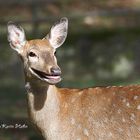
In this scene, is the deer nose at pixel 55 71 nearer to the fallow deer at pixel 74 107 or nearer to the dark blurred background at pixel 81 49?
the fallow deer at pixel 74 107

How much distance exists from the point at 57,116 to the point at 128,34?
9691 millimetres

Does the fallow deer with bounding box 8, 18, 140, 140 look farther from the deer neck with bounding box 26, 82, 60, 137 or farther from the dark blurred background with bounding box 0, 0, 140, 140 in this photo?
the dark blurred background with bounding box 0, 0, 140, 140

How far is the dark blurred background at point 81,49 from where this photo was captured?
14969 millimetres

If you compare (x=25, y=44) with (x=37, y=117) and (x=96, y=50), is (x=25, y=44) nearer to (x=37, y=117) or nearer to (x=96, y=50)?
(x=37, y=117)

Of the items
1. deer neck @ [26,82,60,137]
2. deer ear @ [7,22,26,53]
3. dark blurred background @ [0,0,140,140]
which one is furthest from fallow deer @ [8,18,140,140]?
dark blurred background @ [0,0,140,140]

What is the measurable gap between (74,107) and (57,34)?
90 cm

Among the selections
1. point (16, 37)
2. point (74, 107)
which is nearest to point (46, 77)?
point (74, 107)

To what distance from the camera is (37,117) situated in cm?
861

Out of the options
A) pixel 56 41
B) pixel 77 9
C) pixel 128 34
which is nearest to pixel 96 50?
pixel 128 34

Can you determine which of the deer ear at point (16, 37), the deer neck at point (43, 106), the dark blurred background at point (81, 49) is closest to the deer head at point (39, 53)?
the deer ear at point (16, 37)

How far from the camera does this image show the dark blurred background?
15.0 meters

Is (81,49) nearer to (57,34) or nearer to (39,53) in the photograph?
(57,34)

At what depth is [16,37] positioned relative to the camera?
354 inches

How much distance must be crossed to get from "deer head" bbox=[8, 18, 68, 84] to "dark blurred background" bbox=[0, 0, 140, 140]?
12.3ft
